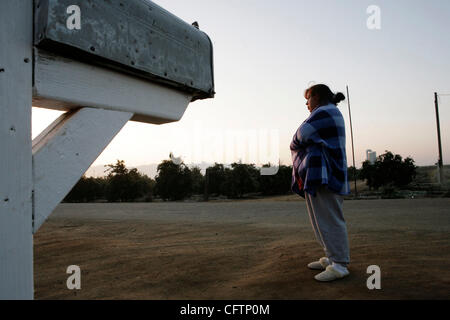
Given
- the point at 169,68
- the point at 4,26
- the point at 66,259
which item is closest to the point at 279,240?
the point at 66,259

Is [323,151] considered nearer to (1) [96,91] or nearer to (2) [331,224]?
(2) [331,224]

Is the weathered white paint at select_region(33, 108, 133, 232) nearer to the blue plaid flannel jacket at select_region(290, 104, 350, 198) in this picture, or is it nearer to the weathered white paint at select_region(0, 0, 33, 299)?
the weathered white paint at select_region(0, 0, 33, 299)

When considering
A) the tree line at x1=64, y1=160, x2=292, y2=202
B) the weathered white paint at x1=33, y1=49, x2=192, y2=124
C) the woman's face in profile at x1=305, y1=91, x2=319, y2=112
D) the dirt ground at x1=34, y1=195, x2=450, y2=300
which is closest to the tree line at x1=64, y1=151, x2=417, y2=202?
the tree line at x1=64, y1=160, x2=292, y2=202

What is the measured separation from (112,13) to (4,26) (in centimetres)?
47

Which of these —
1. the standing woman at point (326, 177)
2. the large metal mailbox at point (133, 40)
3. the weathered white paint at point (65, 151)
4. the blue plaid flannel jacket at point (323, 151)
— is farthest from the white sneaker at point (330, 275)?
the weathered white paint at point (65, 151)

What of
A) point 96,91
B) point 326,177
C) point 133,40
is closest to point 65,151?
point 96,91

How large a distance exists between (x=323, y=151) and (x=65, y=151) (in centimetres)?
222

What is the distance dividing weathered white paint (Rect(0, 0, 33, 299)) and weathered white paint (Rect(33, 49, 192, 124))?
0.07 meters

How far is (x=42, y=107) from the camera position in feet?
4.88

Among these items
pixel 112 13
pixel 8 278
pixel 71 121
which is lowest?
pixel 8 278

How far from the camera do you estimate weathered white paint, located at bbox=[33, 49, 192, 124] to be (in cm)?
133

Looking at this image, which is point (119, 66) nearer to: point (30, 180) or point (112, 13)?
point (112, 13)

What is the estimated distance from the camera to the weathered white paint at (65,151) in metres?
1.31

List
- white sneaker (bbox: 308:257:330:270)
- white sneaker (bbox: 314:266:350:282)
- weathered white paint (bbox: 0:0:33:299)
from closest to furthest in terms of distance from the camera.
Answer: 1. weathered white paint (bbox: 0:0:33:299)
2. white sneaker (bbox: 314:266:350:282)
3. white sneaker (bbox: 308:257:330:270)
